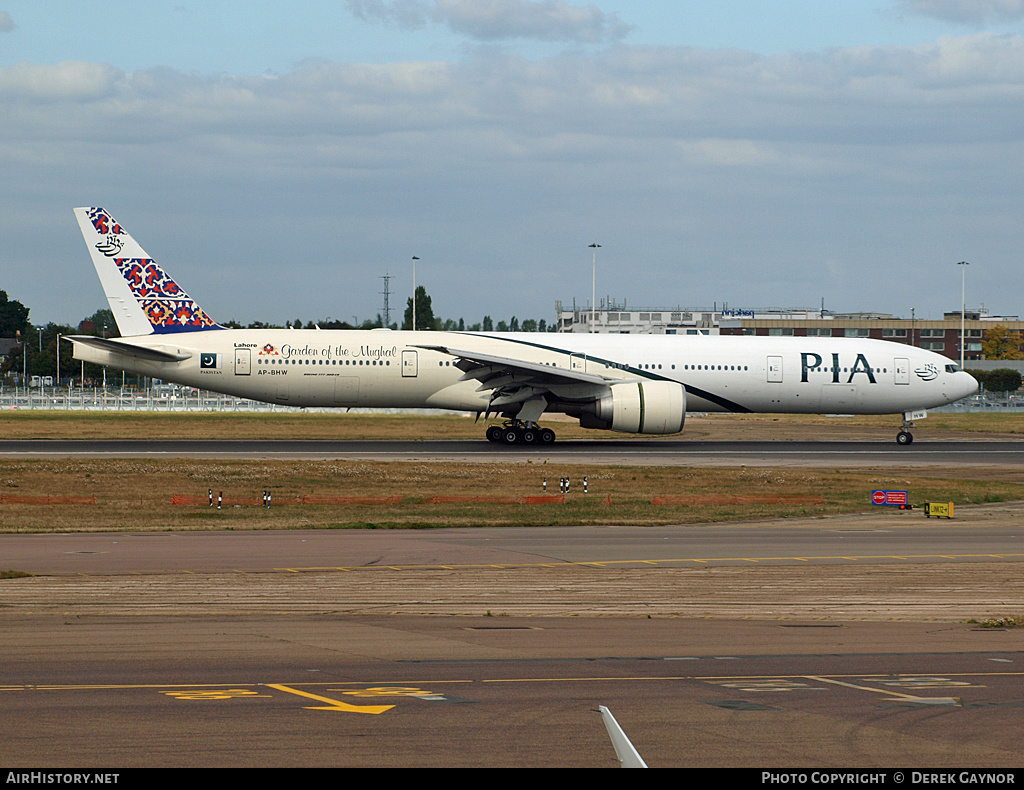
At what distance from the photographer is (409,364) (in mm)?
40312

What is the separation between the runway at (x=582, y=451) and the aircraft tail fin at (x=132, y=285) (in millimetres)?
4560

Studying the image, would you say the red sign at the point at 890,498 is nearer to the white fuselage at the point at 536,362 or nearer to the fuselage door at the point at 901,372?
the white fuselage at the point at 536,362

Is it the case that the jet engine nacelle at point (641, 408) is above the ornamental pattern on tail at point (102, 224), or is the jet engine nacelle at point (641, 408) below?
below

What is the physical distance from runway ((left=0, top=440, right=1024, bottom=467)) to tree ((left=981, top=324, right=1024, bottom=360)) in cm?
9899

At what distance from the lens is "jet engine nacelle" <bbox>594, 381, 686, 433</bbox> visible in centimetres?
3806

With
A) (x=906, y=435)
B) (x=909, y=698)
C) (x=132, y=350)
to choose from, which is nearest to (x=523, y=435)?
(x=132, y=350)

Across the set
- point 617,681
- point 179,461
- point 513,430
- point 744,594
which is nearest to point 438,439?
point 513,430

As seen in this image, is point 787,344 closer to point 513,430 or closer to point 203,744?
point 513,430

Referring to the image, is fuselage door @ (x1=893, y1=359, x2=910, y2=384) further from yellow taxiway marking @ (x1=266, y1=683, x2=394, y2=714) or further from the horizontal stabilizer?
yellow taxiway marking @ (x1=266, y1=683, x2=394, y2=714)

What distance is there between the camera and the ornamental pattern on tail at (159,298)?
134 ft

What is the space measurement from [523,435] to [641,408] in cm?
481

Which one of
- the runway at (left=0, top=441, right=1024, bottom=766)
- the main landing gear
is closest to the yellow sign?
the runway at (left=0, top=441, right=1024, bottom=766)

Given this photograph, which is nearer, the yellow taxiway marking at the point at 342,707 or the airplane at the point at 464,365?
the yellow taxiway marking at the point at 342,707

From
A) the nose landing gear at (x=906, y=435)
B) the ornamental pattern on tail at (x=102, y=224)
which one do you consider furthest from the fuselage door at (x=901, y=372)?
the ornamental pattern on tail at (x=102, y=224)
